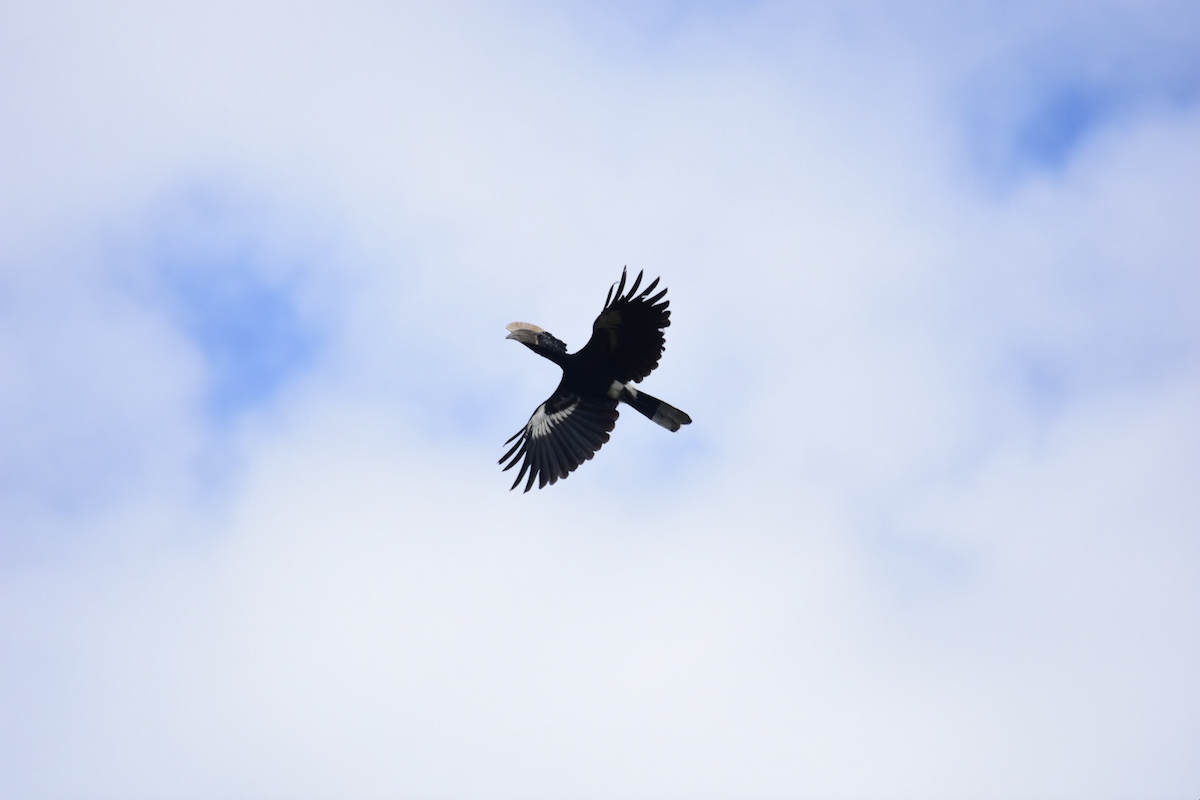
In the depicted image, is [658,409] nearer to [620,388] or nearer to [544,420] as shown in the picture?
[620,388]

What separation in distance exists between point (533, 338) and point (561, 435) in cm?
168

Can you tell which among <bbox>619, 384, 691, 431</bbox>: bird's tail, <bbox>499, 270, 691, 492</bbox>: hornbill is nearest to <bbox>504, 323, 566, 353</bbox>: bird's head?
<bbox>499, 270, 691, 492</bbox>: hornbill

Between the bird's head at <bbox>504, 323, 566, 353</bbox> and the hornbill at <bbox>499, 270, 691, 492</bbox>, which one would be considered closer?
the hornbill at <bbox>499, 270, 691, 492</bbox>

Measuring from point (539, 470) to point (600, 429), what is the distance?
1.28 m

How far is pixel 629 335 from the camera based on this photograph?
20.6 metres

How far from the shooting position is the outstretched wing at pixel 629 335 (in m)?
20.2

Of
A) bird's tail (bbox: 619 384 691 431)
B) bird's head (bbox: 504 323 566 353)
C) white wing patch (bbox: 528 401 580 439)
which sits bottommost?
bird's tail (bbox: 619 384 691 431)

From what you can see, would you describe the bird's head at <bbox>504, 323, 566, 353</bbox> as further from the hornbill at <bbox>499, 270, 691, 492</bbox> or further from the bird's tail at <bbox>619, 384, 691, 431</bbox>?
the bird's tail at <bbox>619, 384, 691, 431</bbox>

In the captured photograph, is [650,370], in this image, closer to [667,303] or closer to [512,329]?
[667,303]

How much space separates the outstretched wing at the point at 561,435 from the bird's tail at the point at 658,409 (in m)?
0.51

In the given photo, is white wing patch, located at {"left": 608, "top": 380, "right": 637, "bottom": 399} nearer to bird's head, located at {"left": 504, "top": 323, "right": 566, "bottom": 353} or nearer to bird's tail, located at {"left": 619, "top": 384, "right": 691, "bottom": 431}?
bird's tail, located at {"left": 619, "top": 384, "right": 691, "bottom": 431}

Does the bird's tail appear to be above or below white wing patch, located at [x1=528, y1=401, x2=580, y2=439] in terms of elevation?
below

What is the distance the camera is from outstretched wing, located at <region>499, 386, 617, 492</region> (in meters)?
21.9

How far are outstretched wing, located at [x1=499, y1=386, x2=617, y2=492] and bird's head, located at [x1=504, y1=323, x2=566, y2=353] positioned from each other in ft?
2.30
